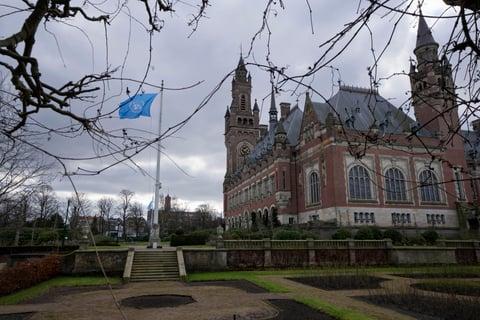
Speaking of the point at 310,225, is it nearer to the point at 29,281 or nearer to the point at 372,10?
the point at 29,281

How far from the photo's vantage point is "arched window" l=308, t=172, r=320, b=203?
1870 inches

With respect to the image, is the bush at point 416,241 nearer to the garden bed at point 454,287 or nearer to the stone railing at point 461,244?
the stone railing at point 461,244

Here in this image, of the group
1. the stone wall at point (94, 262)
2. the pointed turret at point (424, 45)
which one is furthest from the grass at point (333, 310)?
the stone wall at point (94, 262)

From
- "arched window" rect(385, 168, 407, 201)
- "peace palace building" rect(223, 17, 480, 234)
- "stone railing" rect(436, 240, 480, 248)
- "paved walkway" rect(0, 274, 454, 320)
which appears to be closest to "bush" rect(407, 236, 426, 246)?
"stone railing" rect(436, 240, 480, 248)

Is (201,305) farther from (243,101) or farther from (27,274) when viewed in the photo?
(243,101)

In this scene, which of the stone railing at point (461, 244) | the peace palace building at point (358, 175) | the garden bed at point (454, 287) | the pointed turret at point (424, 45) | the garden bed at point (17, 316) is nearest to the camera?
the pointed turret at point (424, 45)

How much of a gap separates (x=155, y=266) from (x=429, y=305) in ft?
58.0

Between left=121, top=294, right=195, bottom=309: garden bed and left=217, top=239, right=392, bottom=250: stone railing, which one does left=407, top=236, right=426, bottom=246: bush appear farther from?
left=121, top=294, right=195, bottom=309: garden bed

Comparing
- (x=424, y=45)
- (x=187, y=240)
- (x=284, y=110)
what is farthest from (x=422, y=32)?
(x=284, y=110)

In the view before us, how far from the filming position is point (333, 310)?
12250 millimetres

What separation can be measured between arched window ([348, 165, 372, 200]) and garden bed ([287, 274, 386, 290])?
2381 centimetres

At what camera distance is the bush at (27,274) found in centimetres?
1955

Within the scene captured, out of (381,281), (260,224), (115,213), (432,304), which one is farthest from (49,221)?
(432,304)

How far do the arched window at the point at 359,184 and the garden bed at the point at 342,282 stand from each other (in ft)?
78.1
